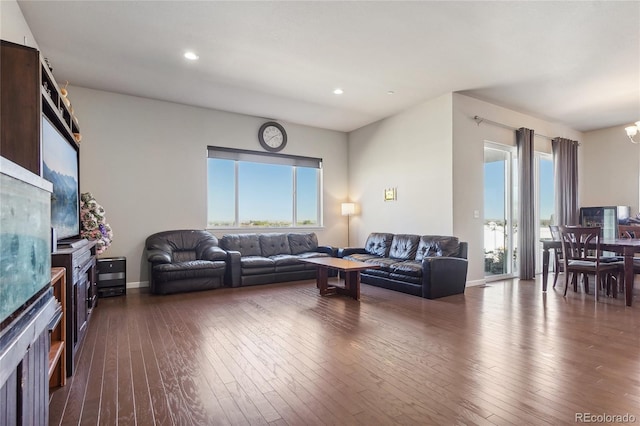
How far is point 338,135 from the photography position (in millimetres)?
7699

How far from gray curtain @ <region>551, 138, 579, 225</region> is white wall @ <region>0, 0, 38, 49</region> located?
864 centimetres

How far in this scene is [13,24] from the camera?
2930 millimetres

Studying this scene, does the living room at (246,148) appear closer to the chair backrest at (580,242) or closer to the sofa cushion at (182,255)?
the sofa cushion at (182,255)

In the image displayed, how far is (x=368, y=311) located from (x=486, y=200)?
11.6 feet

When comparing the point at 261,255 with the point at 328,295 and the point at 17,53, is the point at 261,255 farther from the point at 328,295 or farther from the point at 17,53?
the point at 17,53

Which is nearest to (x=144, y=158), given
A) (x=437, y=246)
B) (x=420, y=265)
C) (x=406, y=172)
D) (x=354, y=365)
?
(x=406, y=172)

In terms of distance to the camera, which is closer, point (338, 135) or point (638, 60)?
point (638, 60)

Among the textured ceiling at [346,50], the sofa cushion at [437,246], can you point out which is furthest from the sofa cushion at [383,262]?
the textured ceiling at [346,50]

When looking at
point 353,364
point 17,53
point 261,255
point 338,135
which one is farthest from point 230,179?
point 353,364

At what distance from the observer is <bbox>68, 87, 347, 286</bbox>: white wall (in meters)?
5.20

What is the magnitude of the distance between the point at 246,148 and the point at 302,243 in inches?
85.5

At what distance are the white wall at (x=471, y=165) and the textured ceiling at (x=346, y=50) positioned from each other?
0.79 feet

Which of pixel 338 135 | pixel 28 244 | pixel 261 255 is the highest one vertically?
pixel 338 135

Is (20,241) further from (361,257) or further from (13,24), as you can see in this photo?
(361,257)
